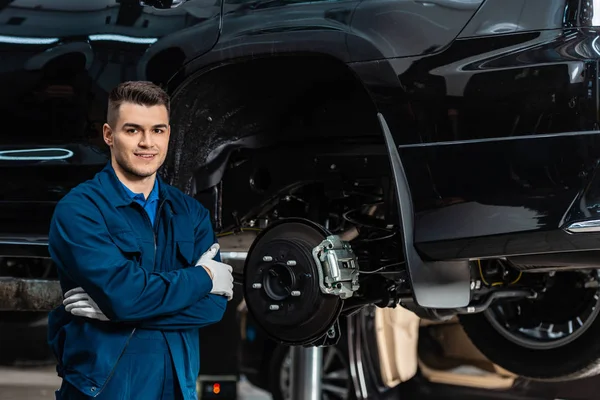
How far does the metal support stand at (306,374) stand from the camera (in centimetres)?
361

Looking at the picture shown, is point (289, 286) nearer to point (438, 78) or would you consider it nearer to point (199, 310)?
point (199, 310)

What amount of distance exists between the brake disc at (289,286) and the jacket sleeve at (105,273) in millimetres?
487

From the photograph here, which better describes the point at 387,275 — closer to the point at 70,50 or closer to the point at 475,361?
the point at 70,50

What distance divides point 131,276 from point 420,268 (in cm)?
73

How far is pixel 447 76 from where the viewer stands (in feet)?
7.34

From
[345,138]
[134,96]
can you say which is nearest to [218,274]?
[134,96]

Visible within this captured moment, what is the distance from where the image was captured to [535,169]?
2.12 meters

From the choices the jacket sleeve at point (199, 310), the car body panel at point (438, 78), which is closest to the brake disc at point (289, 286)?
the jacket sleeve at point (199, 310)

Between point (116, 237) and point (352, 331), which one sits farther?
point (352, 331)

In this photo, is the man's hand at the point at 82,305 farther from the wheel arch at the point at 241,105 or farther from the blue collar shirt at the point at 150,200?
the wheel arch at the point at 241,105

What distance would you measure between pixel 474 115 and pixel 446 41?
200mm

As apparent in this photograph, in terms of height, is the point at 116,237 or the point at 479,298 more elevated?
the point at 116,237

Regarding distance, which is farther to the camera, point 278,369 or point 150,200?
point 278,369

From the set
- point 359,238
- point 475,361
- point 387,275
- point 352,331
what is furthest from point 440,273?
point 475,361
